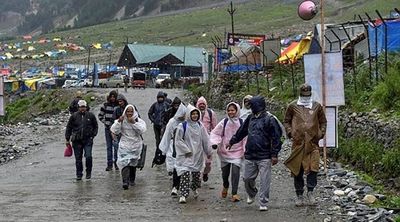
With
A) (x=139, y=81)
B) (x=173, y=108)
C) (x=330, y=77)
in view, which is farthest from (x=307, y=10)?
(x=139, y=81)

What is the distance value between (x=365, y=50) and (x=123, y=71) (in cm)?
6260

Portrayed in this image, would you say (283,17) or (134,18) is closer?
(283,17)

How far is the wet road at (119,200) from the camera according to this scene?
10422 mm

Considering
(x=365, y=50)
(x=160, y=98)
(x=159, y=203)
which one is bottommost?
(x=159, y=203)

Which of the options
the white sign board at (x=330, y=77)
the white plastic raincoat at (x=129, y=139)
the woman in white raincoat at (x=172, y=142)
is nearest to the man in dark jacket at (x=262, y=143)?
the woman in white raincoat at (x=172, y=142)

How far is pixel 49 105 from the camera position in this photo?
47938 mm

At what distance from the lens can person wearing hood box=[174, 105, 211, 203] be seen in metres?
11.6

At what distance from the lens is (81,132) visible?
47.1ft

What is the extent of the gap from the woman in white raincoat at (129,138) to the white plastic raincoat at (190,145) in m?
1.72

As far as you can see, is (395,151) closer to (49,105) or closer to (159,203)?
(159,203)

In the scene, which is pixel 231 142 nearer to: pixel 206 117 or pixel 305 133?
pixel 305 133

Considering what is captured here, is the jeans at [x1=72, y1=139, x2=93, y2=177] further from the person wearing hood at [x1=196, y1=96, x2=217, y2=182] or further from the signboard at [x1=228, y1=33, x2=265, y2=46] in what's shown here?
the signboard at [x1=228, y1=33, x2=265, y2=46]

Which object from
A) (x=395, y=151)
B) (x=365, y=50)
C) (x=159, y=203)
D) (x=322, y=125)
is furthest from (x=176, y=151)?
(x=365, y=50)

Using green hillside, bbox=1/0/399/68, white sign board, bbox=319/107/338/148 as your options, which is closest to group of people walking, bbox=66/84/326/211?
white sign board, bbox=319/107/338/148
